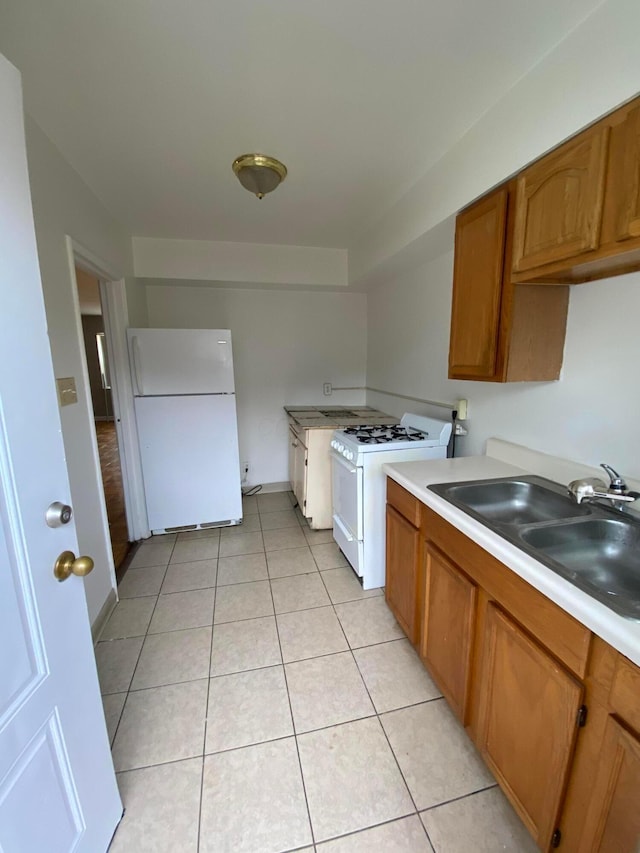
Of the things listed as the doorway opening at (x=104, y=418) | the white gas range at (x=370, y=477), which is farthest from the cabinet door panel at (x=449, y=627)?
the doorway opening at (x=104, y=418)

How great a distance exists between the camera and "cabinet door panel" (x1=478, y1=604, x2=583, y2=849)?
888 millimetres

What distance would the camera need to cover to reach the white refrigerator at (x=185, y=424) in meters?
2.76

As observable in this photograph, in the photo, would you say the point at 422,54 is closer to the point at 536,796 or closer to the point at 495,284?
the point at 495,284

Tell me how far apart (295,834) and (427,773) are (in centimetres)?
48

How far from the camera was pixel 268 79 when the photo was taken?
133 cm

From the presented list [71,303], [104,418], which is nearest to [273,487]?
[71,303]

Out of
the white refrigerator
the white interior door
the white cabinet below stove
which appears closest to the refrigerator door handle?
the white refrigerator

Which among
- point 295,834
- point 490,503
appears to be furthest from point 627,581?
point 295,834

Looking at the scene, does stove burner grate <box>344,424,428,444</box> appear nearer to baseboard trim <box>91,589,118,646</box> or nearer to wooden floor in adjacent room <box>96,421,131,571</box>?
baseboard trim <box>91,589,118,646</box>

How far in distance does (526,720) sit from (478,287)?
61.0 inches

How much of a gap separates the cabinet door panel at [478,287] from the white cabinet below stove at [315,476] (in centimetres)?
132

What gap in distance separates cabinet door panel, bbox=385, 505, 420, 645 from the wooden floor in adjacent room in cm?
193

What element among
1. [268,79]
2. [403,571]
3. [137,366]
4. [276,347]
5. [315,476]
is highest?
[268,79]

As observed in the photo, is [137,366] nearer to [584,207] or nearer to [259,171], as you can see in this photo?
[259,171]
